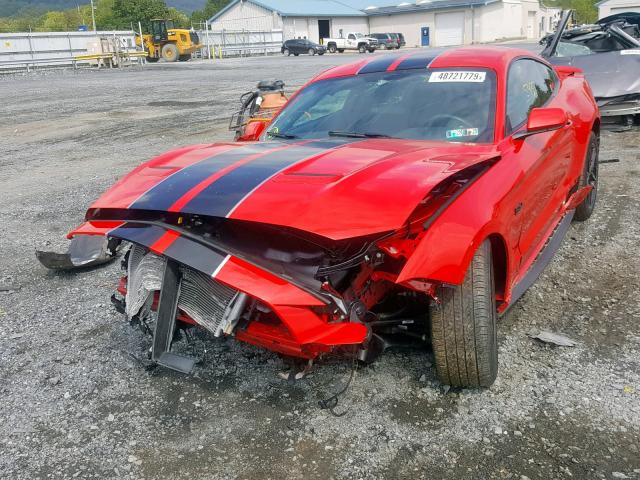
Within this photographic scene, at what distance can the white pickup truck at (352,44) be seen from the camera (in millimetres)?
49281

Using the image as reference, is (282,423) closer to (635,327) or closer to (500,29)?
(635,327)

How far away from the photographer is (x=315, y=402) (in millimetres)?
2926

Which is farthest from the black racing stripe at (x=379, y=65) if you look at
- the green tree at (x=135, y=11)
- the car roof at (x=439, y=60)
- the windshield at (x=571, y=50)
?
the green tree at (x=135, y=11)

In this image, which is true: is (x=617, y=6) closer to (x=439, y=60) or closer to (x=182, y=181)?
(x=439, y=60)

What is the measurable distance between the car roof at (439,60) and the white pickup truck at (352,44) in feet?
154

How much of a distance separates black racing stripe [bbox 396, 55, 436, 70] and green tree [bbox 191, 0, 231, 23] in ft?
294

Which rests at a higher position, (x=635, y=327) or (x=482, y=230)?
(x=482, y=230)

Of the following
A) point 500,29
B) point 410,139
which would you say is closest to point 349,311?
point 410,139

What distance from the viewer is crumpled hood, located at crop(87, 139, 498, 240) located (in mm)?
2473

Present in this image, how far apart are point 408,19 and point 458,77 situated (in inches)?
2491

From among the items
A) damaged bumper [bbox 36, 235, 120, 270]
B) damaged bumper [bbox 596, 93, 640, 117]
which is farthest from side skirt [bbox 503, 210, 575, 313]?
damaged bumper [bbox 596, 93, 640, 117]

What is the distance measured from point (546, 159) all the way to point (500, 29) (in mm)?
61077

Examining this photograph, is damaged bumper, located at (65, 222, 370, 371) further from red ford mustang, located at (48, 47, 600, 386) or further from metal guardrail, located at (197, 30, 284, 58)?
metal guardrail, located at (197, 30, 284, 58)

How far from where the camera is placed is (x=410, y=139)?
353 cm
